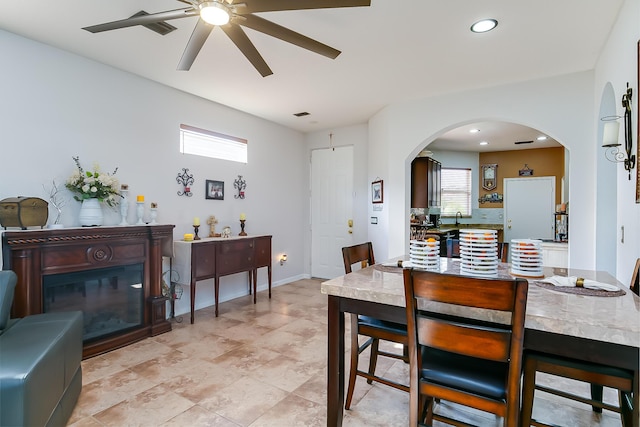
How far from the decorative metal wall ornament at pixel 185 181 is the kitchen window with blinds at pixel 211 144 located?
269mm

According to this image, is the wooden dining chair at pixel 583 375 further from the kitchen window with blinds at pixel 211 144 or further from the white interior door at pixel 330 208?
the white interior door at pixel 330 208

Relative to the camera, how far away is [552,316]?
1178 millimetres

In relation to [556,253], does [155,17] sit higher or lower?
higher

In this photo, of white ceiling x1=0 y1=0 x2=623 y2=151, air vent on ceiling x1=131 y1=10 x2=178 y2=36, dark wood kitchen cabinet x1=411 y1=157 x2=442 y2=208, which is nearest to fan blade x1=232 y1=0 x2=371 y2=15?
white ceiling x1=0 y1=0 x2=623 y2=151

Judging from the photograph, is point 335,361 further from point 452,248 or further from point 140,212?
point 452,248

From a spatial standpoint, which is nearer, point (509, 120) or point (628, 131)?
point (628, 131)

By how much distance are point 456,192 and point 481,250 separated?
642 cm

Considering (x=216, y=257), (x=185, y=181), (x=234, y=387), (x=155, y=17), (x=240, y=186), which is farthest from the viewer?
(x=240, y=186)

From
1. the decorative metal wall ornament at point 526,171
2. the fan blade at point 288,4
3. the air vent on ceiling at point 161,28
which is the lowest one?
the decorative metal wall ornament at point 526,171

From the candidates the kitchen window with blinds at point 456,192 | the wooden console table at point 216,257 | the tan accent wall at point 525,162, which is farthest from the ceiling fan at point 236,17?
the tan accent wall at point 525,162

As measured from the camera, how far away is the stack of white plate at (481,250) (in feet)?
5.52

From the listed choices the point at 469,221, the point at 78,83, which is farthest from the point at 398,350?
the point at 469,221

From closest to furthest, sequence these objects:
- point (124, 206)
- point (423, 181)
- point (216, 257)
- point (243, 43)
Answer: point (243, 43)
point (124, 206)
point (216, 257)
point (423, 181)

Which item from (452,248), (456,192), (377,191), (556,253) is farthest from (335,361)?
(456,192)
